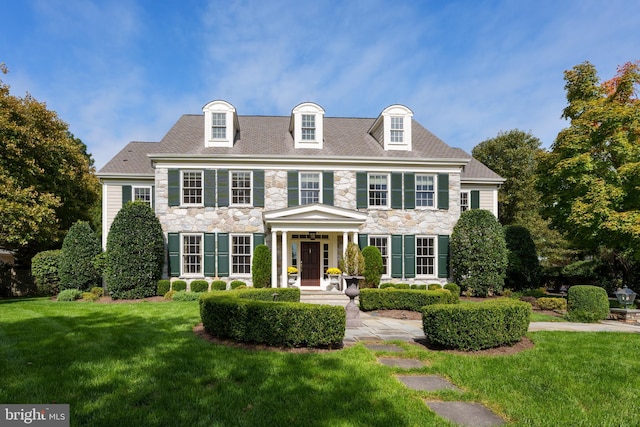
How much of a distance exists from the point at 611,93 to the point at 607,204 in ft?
17.7

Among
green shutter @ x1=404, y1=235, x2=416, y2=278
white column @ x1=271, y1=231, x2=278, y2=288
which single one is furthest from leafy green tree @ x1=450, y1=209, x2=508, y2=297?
white column @ x1=271, y1=231, x2=278, y2=288

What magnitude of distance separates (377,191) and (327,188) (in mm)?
2429

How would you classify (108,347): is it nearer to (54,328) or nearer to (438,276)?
(54,328)

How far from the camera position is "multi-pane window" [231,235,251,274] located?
16.3m

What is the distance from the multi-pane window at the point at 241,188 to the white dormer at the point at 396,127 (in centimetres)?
703

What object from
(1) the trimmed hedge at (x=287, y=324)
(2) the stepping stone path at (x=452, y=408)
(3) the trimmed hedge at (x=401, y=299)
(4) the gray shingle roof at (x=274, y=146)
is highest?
(4) the gray shingle roof at (x=274, y=146)

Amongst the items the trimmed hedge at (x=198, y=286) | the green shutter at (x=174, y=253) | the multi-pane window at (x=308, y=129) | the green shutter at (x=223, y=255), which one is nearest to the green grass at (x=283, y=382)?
the trimmed hedge at (x=198, y=286)

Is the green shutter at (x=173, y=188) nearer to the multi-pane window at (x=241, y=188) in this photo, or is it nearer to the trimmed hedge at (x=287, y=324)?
the multi-pane window at (x=241, y=188)

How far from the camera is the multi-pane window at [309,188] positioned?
55.1 feet

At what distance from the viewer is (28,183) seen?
17266 mm

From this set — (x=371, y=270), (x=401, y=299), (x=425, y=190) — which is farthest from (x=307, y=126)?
(x=401, y=299)

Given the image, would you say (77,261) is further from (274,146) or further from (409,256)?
(409,256)

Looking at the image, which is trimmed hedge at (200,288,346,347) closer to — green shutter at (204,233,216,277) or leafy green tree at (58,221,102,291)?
green shutter at (204,233,216,277)

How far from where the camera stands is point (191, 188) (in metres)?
16.3
